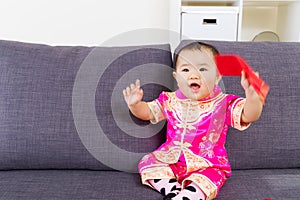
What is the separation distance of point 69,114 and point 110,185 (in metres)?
0.26

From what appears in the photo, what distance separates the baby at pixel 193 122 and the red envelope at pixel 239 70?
0.05 m

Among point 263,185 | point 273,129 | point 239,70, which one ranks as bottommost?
point 263,185

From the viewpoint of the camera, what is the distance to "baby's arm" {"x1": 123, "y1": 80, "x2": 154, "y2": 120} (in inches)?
38.5

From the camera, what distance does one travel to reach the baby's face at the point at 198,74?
0.96 m

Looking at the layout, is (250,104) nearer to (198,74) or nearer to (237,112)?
(237,112)

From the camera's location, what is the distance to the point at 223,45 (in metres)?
1.13

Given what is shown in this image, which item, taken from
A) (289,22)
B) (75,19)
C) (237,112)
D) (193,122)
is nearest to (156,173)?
(193,122)

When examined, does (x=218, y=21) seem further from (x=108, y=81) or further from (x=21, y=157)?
(x=21, y=157)

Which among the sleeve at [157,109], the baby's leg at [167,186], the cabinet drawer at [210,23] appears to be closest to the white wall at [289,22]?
the cabinet drawer at [210,23]

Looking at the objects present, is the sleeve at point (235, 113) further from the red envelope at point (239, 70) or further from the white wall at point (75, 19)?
the white wall at point (75, 19)

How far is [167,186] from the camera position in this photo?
0.93m

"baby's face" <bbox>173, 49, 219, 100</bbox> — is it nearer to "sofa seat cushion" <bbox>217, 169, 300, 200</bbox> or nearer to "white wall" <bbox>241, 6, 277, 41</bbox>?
"sofa seat cushion" <bbox>217, 169, 300, 200</bbox>

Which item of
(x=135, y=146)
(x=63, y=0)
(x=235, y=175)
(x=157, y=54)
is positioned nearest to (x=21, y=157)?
(x=135, y=146)

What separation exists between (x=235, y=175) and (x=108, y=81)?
1.59ft
